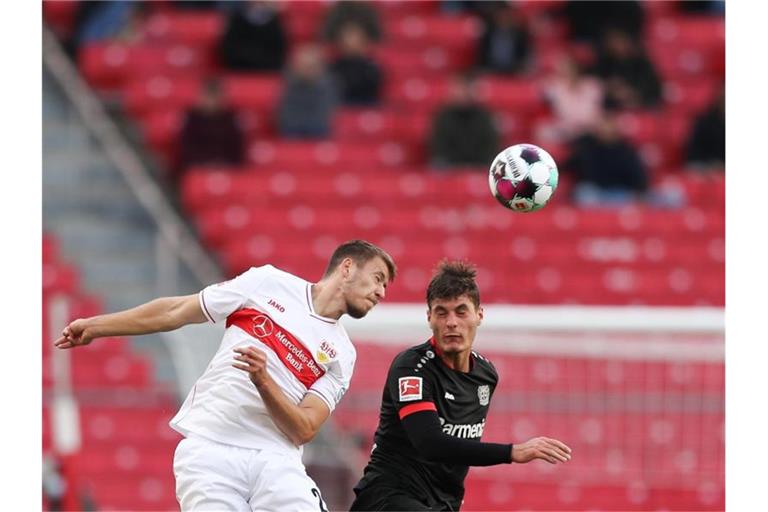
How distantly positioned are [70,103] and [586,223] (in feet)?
17.7

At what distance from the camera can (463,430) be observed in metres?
6.22

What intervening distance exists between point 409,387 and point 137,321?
1.18 meters

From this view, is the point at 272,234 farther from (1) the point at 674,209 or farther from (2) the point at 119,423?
(1) the point at 674,209

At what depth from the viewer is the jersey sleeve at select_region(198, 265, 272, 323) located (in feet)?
20.1

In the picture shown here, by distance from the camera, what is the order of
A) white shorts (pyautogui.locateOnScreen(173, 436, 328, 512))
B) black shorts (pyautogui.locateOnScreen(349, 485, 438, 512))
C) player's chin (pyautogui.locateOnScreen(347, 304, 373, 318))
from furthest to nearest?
player's chin (pyautogui.locateOnScreen(347, 304, 373, 318)) < black shorts (pyautogui.locateOnScreen(349, 485, 438, 512)) < white shorts (pyautogui.locateOnScreen(173, 436, 328, 512))

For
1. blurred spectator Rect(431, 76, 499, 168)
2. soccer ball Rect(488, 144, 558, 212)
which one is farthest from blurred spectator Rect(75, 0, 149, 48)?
soccer ball Rect(488, 144, 558, 212)

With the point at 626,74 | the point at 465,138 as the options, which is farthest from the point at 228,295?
the point at 626,74

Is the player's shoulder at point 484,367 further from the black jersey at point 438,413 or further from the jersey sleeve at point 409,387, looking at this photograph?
the jersey sleeve at point 409,387

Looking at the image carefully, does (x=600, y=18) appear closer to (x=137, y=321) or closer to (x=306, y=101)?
(x=306, y=101)

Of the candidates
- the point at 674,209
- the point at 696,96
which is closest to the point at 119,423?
the point at 674,209

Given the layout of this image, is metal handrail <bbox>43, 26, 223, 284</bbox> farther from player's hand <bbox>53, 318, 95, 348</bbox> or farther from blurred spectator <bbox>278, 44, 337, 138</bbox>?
player's hand <bbox>53, 318, 95, 348</bbox>

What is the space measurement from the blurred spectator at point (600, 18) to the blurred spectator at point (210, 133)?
466 cm

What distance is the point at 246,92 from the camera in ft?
50.0

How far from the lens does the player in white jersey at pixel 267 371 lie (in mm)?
6004
